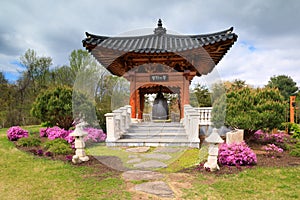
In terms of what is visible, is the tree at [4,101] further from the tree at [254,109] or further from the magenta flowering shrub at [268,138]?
the magenta flowering shrub at [268,138]

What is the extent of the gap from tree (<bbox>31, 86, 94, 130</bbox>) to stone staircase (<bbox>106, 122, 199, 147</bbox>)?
7.46 ft

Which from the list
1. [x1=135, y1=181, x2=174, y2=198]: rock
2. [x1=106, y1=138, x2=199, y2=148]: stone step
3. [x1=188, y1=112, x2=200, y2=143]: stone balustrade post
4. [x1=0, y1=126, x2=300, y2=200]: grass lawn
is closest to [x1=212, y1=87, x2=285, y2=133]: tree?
[x1=188, y1=112, x2=200, y2=143]: stone balustrade post

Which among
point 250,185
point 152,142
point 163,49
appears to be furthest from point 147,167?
point 163,49

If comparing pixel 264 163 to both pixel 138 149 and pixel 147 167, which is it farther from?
pixel 138 149

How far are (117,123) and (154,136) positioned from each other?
1.20 meters

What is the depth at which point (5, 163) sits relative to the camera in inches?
172

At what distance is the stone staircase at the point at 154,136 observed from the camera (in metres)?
5.57

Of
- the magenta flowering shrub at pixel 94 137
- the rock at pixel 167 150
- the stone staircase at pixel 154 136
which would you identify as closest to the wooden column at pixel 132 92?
the stone staircase at pixel 154 136

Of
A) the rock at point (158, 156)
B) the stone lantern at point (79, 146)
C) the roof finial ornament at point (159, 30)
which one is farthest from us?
the roof finial ornament at point (159, 30)

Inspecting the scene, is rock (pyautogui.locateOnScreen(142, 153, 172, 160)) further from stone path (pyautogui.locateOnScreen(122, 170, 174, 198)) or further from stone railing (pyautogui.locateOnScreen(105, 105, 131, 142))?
stone railing (pyautogui.locateOnScreen(105, 105, 131, 142))

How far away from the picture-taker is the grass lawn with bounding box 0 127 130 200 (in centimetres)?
267

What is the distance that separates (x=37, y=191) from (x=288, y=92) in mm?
27327

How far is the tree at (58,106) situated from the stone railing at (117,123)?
1.88m

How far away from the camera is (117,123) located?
5992 mm
